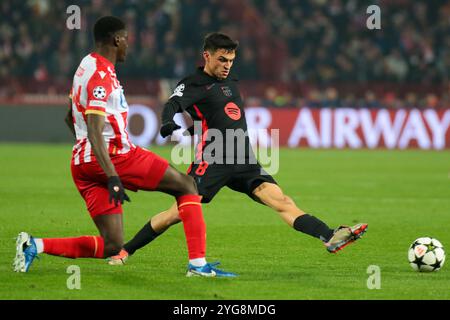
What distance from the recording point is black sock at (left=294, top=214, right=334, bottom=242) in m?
7.98

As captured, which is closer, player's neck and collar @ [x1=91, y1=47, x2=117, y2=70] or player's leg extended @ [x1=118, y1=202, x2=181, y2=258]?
player's neck and collar @ [x1=91, y1=47, x2=117, y2=70]

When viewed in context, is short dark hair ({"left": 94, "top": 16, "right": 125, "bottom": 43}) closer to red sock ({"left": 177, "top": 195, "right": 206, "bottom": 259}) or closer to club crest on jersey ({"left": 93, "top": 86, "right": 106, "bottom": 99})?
club crest on jersey ({"left": 93, "top": 86, "right": 106, "bottom": 99})

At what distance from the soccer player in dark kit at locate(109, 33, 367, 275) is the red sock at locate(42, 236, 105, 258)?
79 centimetres

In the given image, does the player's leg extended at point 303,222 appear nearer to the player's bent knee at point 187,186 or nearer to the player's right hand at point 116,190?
the player's bent knee at point 187,186

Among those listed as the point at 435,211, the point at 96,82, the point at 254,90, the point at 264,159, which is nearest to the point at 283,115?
the point at 254,90

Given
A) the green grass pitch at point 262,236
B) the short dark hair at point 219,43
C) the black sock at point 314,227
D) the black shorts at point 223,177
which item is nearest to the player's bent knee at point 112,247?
the green grass pitch at point 262,236

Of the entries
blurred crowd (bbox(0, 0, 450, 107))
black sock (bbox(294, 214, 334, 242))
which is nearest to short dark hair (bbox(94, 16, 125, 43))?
black sock (bbox(294, 214, 334, 242))

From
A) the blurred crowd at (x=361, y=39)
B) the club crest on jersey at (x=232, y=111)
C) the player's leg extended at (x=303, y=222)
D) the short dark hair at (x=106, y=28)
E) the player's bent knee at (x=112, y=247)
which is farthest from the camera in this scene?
the blurred crowd at (x=361, y=39)

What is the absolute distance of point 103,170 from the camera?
698 cm

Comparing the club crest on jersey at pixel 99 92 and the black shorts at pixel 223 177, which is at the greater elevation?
the club crest on jersey at pixel 99 92

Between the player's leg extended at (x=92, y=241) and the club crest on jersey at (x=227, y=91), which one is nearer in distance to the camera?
the player's leg extended at (x=92, y=241)

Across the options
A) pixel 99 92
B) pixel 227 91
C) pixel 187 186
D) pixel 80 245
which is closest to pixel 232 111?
pixel 227 91

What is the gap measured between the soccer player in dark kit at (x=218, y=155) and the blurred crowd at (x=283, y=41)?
649 inches

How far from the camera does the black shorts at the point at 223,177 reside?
324 inches
